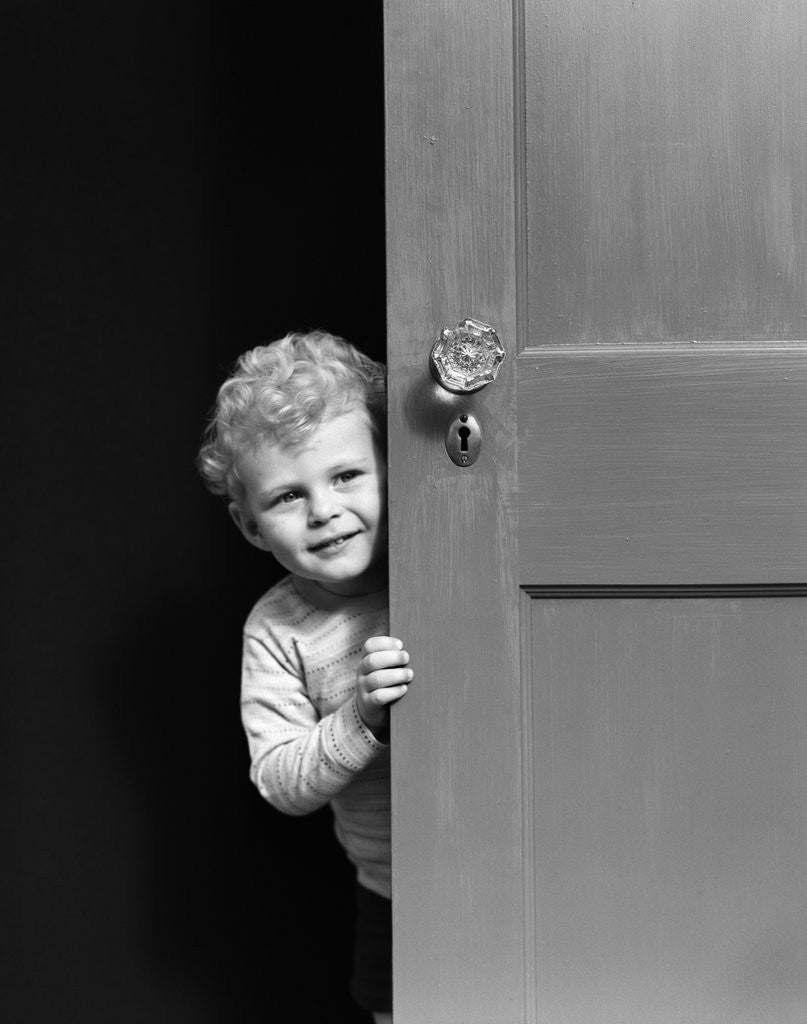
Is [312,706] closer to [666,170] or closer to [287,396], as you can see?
[287,396]

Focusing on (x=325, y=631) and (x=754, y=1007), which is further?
(x=325, y=631)

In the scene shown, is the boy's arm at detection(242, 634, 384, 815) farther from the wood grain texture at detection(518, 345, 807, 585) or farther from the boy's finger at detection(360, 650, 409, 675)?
the wood grain texture at detection(518, 345, 807, 585)

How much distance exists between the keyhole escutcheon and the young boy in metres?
0.13

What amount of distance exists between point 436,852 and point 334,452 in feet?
1.39

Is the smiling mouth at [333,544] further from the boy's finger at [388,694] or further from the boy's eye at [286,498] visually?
the boy's finger at [388,694]

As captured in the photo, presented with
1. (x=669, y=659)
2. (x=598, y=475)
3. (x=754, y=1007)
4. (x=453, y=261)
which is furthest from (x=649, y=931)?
(x=453, y=261)

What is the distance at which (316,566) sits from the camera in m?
1.13

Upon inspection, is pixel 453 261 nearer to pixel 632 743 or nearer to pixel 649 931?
pixel 632 743

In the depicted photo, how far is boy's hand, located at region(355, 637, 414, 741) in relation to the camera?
3.43 feet

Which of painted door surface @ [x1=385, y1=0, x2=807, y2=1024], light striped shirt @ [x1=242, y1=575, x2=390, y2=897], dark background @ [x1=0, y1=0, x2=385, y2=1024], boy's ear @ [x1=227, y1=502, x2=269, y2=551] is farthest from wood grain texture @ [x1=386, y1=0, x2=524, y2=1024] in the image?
dark background @ [x1=0, y1=0, x2=385, y2=1024]

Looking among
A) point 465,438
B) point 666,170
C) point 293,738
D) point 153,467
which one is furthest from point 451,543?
point 153,467

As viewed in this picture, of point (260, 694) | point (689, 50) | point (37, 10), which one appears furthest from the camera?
point (37, 10)

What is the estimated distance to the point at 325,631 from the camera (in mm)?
1214

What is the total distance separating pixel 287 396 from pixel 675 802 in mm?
578
